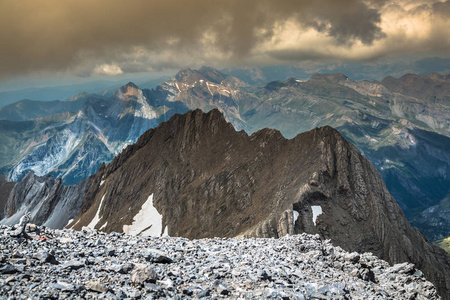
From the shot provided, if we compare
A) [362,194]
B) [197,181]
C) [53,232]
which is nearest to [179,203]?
[197,181]

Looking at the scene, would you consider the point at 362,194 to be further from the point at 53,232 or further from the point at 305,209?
the point at 53,232

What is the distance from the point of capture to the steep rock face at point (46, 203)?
6516 inches

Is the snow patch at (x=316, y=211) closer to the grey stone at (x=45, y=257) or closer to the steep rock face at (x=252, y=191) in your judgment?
the steep rock face at (x=252, y=191)

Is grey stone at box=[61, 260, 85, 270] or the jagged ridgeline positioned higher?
the jagged ridgeline

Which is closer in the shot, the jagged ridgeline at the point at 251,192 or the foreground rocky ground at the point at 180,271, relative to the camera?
the foreground rocky ground at the point at 180,271

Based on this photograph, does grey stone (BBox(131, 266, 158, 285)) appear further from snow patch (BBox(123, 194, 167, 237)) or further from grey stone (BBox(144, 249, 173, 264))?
snow patch (BBox(123, 194, 167, 237))

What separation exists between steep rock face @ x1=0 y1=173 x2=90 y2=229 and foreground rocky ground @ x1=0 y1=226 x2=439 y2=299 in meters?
161

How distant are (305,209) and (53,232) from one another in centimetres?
5618

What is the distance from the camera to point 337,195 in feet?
250

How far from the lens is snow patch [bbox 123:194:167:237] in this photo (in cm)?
11063

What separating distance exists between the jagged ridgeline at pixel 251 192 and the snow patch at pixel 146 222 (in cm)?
50

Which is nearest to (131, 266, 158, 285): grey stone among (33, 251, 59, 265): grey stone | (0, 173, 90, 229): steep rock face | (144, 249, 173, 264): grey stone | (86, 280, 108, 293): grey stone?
(86, 280, 108, 293): grey stone

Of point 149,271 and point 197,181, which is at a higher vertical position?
point 197,181

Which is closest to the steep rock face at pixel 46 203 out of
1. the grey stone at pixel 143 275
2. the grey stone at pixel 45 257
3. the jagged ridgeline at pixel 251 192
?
the jagged ridgeline at pixel 251 192
